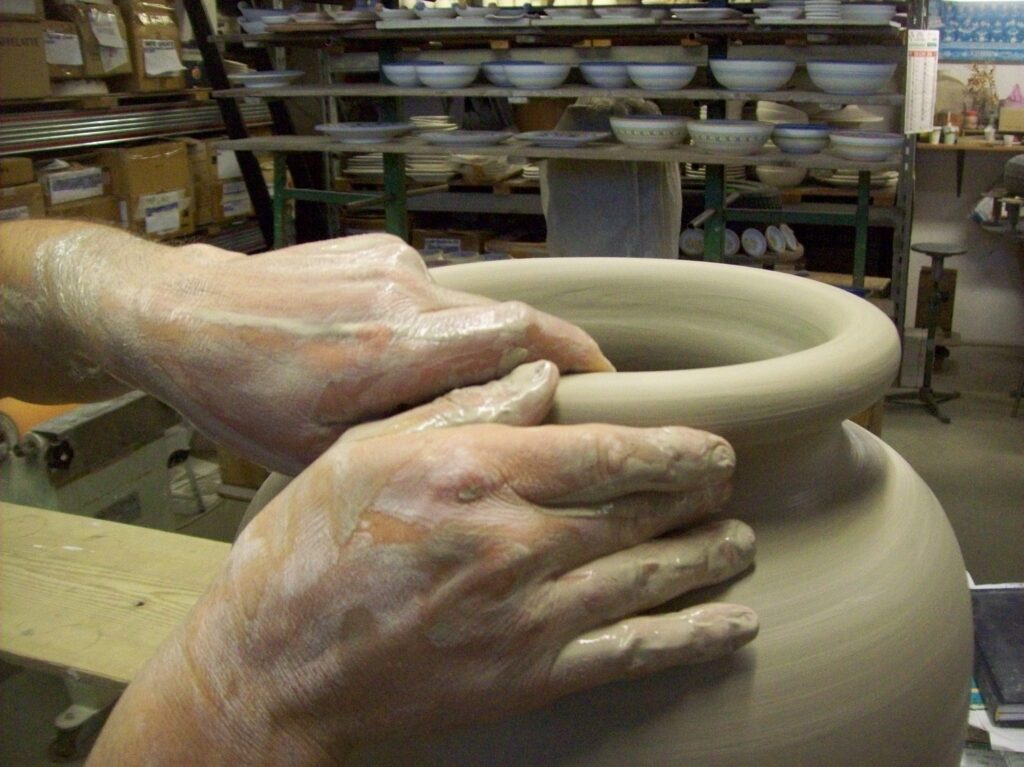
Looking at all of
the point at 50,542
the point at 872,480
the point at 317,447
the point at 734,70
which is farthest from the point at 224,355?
the point at 734,70

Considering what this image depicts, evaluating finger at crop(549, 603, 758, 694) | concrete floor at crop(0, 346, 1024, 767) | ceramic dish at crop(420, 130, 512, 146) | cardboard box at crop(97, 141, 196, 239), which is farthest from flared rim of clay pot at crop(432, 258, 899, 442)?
cardboard box at crop(97, 141, 196, 239)

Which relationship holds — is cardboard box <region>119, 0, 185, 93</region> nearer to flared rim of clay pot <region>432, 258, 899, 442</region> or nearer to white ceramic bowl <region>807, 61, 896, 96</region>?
white ceramic bowl <region>807, 61, 896, 96</region>

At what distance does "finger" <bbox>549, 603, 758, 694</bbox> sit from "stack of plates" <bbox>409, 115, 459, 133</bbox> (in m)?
4.22

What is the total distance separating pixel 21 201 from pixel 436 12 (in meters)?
1.89

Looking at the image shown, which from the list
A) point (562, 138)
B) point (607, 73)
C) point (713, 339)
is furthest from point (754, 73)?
point (713, 339)

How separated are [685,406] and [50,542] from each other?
63.3 inches

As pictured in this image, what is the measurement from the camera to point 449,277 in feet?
3.59

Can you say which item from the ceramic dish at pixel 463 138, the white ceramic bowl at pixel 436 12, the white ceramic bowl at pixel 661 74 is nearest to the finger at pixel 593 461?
the white ceramic bowl at pixel 661 74

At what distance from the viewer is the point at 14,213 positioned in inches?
150

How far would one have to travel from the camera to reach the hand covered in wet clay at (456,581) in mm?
661

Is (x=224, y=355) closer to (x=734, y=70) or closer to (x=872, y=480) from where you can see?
(x=872, y=480)

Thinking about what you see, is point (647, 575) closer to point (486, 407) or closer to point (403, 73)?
point (486, 407)

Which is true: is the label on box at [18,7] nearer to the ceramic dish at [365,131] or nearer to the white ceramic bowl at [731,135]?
the ceramic dish at [365,131]

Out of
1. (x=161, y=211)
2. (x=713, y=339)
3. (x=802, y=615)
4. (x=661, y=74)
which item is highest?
(x=661, y=74)
